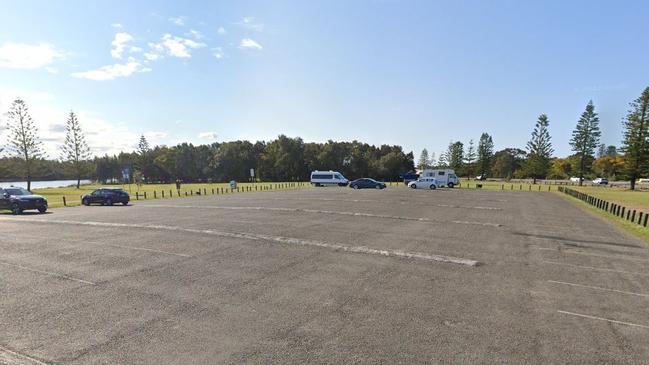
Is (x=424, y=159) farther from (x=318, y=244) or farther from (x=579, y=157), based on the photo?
(x=318, y=244)

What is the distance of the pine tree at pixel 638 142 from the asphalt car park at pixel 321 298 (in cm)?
7532

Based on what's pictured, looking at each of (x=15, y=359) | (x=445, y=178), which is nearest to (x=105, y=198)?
(x=15, y=359)

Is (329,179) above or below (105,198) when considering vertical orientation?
above

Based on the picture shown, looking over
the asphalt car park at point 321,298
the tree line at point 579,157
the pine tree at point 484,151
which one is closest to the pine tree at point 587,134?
the tree line at point 579,157

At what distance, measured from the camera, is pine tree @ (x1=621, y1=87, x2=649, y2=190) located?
2837 inches

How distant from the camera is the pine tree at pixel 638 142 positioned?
7206cm

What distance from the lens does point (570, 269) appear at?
10461mm

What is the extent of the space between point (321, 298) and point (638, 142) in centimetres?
9117

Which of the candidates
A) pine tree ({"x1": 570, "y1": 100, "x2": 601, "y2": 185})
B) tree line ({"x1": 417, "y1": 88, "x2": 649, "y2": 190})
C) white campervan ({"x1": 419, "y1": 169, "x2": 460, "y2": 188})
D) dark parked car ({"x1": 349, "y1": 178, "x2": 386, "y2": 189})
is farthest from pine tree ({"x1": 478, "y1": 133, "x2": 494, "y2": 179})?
dark parked car ({"x1": 349, "y1": 178, "x2": 386, "y2": 189})

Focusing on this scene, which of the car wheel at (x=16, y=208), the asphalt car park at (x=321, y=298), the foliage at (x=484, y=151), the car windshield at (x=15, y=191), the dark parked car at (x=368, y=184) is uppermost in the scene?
the foliage at (x=484, y=151)

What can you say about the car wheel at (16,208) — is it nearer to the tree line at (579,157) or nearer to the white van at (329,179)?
the white van at (329,179)

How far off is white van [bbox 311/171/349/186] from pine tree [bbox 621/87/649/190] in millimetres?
57843

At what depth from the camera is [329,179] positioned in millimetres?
64000

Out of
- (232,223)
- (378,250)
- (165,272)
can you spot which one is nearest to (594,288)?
(378,250)
